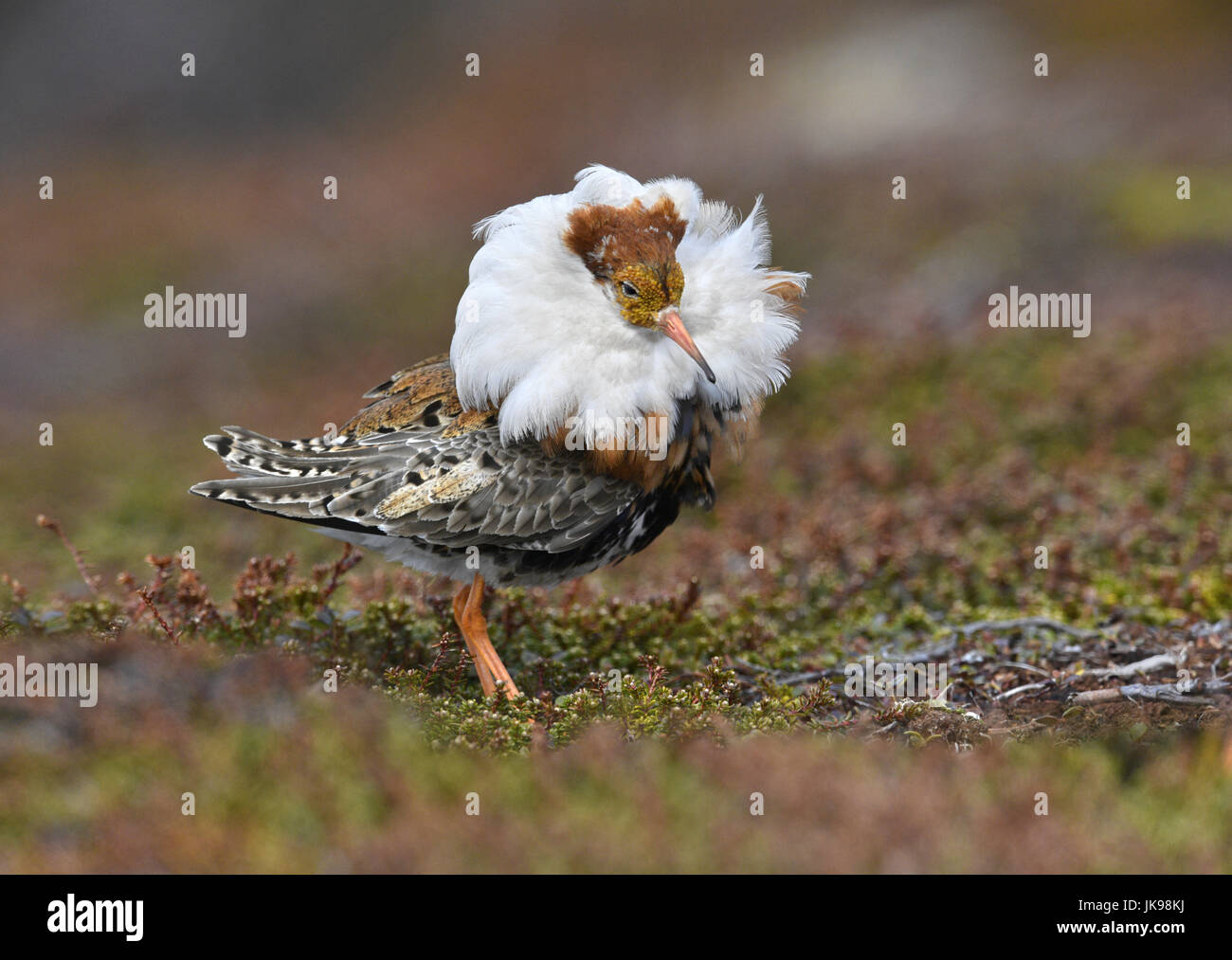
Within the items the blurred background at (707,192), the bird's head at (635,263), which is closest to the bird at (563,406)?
the bird's head at (635,263)

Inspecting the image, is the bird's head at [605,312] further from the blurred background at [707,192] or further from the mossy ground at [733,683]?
the blurred background at [707,192]

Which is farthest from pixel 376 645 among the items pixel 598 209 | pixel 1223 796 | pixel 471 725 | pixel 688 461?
pixel 1223 796

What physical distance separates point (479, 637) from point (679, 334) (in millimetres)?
2319

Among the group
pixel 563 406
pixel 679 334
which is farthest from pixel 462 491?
pixel 679 334

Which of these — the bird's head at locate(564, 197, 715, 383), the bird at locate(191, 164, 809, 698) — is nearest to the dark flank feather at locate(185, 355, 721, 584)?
the bird at locate(191, 164, 809, 698)

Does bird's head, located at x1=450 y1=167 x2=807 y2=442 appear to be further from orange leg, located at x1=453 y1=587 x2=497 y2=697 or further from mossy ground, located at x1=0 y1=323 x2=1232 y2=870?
mossy ground, located at x1=0 y1=323 x2=1232 y2=870

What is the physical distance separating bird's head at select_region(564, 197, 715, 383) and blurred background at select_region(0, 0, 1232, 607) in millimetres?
3642

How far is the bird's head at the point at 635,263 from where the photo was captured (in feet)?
21.7

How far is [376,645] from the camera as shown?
25.4 ft

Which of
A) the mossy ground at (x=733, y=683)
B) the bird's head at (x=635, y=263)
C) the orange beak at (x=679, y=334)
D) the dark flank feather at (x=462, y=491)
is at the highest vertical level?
the bird's head at (x=635, y=263)

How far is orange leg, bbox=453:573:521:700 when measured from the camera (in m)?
7.20

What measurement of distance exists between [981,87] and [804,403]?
15.4 m

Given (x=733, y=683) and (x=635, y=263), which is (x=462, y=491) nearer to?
(x=635, y=263)
